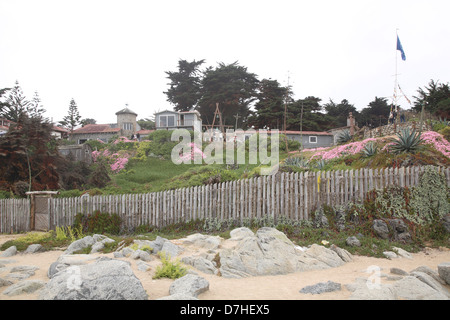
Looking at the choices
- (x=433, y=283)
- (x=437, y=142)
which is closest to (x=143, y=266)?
(x=433, y=283)

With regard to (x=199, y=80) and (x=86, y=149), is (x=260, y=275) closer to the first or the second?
(x=86, y=149)

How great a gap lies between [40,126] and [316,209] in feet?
52.0

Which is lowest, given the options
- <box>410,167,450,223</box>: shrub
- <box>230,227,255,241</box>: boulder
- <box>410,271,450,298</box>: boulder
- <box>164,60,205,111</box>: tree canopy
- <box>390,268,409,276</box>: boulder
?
<box>230,227,255,241</box>: boulder

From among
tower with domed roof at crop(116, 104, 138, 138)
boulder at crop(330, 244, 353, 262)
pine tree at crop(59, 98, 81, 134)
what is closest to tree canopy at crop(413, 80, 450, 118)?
boulder at crop(330, 244, 353, 262)

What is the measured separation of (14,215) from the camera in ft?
42.3

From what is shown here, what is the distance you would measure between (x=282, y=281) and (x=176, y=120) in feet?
113

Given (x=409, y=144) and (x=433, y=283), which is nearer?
(x=433, y=283)

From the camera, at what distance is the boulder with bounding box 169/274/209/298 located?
403 centimetres

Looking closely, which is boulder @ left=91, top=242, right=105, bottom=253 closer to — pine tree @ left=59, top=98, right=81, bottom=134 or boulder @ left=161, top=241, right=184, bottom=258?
boulder @ left=161, top=241, right=184, bottom=258

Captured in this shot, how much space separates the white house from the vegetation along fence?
25.8 metres

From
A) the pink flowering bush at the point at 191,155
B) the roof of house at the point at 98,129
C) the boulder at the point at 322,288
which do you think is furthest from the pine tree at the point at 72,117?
the boulder at the point at 322,288

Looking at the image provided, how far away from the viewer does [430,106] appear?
30.7 m

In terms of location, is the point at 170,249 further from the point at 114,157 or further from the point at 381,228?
the point at 114,157
